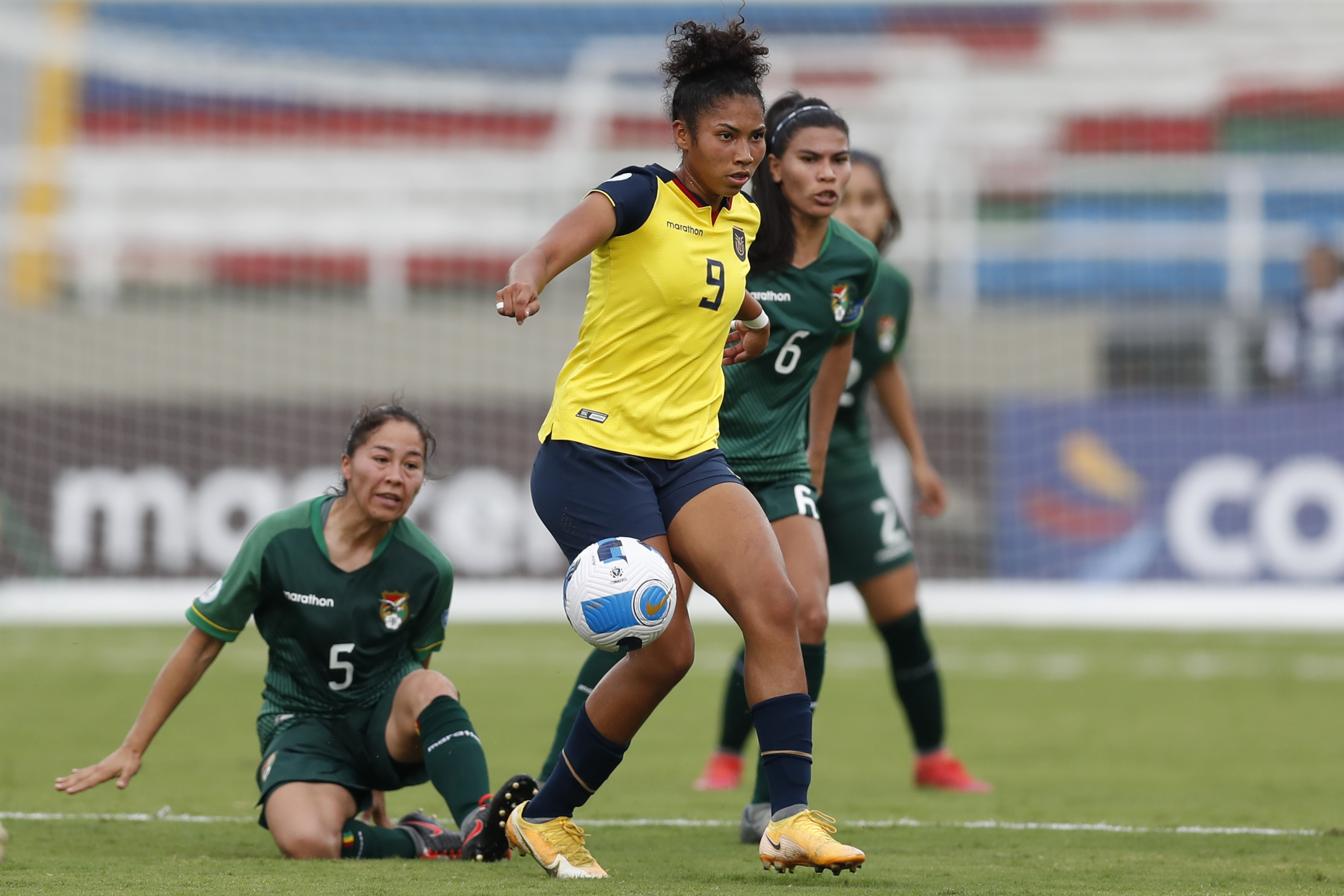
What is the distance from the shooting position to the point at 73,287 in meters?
17.5

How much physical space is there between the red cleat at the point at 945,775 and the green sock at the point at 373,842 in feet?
7.71

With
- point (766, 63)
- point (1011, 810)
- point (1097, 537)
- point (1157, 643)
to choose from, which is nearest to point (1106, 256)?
→ point (1097, 537)

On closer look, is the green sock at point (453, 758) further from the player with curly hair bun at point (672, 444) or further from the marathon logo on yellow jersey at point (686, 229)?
the marathon logo on yellow jersey at point (686, 229)

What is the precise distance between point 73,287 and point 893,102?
905cm

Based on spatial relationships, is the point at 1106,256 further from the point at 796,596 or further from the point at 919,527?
the point at 796,596

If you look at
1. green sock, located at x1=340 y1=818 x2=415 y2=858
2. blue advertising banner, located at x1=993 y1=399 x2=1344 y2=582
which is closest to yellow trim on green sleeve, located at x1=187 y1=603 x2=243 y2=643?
green sock, located at x1=340 y1=818 x2=415 y2=858

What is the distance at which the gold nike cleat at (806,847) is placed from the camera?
11.9ft

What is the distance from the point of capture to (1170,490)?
12781 mm

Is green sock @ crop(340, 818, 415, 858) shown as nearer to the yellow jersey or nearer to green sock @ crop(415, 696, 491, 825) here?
green sock @ crop(415, 696, 491, 825)

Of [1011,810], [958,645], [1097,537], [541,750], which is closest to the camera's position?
[1011,810]

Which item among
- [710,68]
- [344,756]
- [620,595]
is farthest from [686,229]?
[344,756]

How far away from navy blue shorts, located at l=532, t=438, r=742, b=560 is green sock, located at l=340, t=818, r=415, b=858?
1152 mm

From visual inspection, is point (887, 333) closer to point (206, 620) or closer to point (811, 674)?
point (811, 674)

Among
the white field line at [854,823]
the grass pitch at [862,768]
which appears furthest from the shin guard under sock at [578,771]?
the white field line at [854,823]
